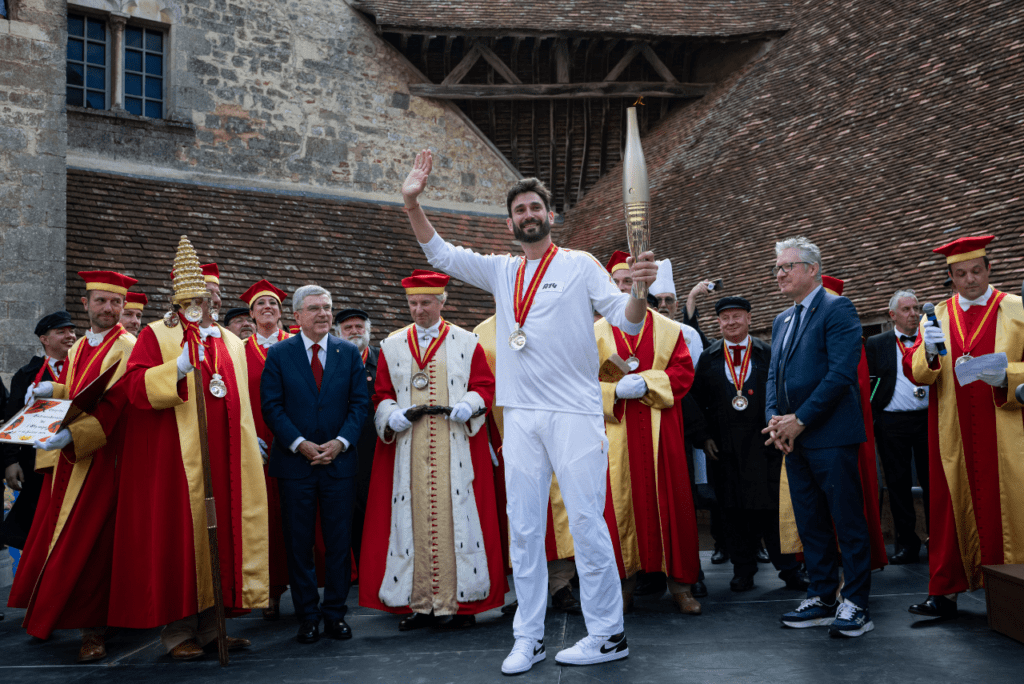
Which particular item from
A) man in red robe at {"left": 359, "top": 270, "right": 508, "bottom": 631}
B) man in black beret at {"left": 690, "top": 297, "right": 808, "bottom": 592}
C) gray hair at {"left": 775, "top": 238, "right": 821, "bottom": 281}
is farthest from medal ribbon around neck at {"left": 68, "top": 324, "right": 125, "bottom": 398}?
man in black beret at {"left": 690, "top": 297, "right": 808, "bottom": 592}

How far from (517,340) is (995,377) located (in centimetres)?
253

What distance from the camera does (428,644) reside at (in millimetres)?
4617

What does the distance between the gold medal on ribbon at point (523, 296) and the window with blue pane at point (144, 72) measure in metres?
12.3

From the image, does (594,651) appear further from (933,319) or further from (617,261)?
(617,261)

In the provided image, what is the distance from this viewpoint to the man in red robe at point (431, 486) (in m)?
5.11

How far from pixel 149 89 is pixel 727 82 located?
1051 cm

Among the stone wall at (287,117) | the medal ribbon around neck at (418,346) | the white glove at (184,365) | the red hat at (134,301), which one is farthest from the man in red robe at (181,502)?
the stone wall at (287,117)

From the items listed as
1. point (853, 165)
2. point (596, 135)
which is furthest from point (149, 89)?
point (853, 165)

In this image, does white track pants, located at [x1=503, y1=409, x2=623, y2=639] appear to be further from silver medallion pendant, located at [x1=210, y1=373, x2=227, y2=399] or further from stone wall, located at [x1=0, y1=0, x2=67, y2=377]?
stone wall, located at [x1=0, y1=0, x2=67, y2=377]

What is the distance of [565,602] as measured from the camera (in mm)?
5355

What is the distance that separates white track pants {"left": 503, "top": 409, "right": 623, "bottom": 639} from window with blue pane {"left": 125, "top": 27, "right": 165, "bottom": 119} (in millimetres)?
12694

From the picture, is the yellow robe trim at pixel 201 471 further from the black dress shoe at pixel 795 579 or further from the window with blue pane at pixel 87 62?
the window with blue pane at pixel 87 62

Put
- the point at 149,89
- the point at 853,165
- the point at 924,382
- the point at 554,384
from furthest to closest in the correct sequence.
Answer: the point at 149,89 → the point at 853,165 → the point at 924,382 → the point at 554,384

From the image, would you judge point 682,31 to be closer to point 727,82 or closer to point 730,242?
point 727,82
